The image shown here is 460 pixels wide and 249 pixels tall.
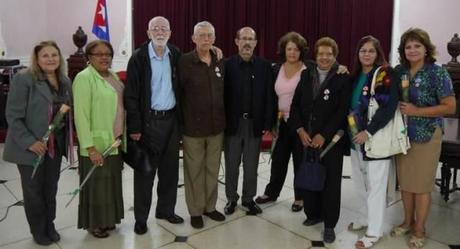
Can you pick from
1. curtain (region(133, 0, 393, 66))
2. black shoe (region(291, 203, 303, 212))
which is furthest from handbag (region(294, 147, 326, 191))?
curtain (region(133, 0, 393, 66))

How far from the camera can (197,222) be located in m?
3.05

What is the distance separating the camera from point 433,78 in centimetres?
251

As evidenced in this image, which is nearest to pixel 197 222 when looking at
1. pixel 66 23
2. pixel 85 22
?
pixel 85 22

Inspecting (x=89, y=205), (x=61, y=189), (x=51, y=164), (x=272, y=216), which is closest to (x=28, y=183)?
(x=51, y=164)

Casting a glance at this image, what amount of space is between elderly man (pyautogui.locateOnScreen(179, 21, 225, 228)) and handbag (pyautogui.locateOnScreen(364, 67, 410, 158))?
3.25 ft

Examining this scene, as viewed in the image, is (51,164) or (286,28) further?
(286,28)

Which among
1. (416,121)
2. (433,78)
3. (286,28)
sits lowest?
(416,121)

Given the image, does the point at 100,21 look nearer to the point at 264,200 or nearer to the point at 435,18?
the point at 264,200

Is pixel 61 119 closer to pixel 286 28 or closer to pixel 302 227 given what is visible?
pixel 302 227

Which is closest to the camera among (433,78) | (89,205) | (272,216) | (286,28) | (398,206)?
(433,78)

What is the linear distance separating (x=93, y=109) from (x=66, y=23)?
4.52 metres

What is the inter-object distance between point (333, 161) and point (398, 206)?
43.5 inches

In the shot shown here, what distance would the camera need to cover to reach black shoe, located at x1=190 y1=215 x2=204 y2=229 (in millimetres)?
3033

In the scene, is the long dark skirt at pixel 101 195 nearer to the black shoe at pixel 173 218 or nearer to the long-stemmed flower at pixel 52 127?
the long-stemmed flower at pixel 52 127
